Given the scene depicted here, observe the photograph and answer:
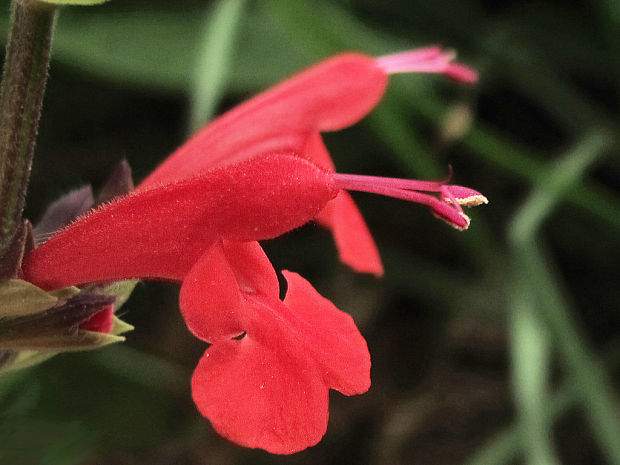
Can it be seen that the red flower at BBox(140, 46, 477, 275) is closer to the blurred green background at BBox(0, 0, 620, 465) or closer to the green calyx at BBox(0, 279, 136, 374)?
the green calyx at BBox(0, 279, 136, 374)

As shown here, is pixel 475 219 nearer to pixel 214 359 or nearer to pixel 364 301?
pixel 364 301

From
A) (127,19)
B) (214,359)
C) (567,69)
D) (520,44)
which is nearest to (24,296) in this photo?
(214,359)

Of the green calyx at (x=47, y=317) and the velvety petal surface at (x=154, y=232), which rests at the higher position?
the velvety petal surface at (x=154, y=232)

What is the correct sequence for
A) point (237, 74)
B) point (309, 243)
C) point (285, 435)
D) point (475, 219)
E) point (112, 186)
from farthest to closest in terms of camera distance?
point (309, 243), point (237, 74), point (475, 219), point (112, 186), point (285, 435)

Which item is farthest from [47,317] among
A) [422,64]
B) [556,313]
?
[556,313]

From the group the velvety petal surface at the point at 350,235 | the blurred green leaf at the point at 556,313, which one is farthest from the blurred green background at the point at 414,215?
→ the velvety petal surface at the point at 350,235

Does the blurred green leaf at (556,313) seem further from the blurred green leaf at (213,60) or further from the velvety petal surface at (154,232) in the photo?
the velvety petal surface at (154,232)

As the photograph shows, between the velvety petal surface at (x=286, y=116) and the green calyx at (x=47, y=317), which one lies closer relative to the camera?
the green calyx at (x=47, y=317)

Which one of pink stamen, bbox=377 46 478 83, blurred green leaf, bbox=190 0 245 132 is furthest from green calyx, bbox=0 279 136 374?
blurred green leaf, bbox=190 0 245 132
